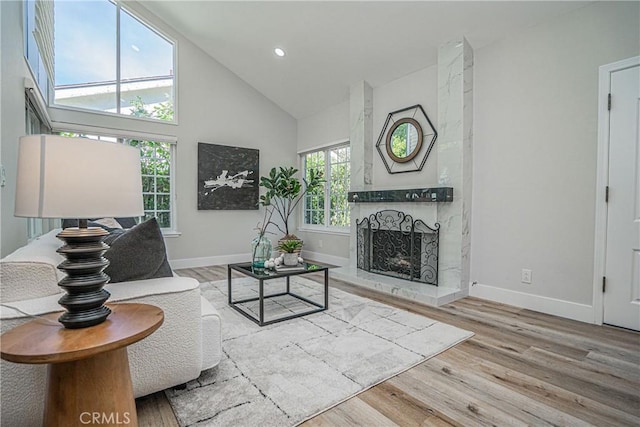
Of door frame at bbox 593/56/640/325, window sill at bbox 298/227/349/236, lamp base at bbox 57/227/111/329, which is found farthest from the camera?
window sill at bbox 298/227/349/236

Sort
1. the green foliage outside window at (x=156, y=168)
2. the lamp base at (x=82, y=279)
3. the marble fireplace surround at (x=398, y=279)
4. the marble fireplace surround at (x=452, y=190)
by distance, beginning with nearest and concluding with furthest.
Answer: the lamp base at (x=82, y=279), the marble fireplace surround at (x=398, y=279), the marble fireplace surround at (x=452, y=190), the green foliage outside window at (x=156, y=168)

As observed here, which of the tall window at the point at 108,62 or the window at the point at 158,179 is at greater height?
the tall window at the point at 108,62

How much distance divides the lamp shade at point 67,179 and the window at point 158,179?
402 centimetres

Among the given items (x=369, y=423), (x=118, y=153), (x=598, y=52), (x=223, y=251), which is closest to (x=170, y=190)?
(x=223, y=251)

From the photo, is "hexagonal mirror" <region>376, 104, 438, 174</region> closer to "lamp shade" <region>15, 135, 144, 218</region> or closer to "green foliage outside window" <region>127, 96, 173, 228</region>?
"green foliage outside window" <region>127, 96, 173, 228</region>

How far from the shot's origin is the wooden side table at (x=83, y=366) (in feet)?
3.07

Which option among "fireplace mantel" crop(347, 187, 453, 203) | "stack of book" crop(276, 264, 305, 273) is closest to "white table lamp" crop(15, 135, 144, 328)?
"stack of book" crop(276, 264, 305, 273)

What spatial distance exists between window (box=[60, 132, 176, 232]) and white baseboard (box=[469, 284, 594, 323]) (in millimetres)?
4418

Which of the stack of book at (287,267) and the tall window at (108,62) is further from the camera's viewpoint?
the tall window at (108,62)

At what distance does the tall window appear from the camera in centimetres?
411

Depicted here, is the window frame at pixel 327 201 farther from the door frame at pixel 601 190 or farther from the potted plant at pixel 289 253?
the door frame at pixel 601 190

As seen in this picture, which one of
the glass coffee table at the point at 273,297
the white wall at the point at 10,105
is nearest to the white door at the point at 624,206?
the glass coffee table at the point at 273,297

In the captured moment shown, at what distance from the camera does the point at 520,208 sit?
3.12 metres

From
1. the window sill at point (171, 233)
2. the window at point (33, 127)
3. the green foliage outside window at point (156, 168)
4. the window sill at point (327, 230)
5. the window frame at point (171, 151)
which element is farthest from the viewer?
the window sill at point (327, 230)
